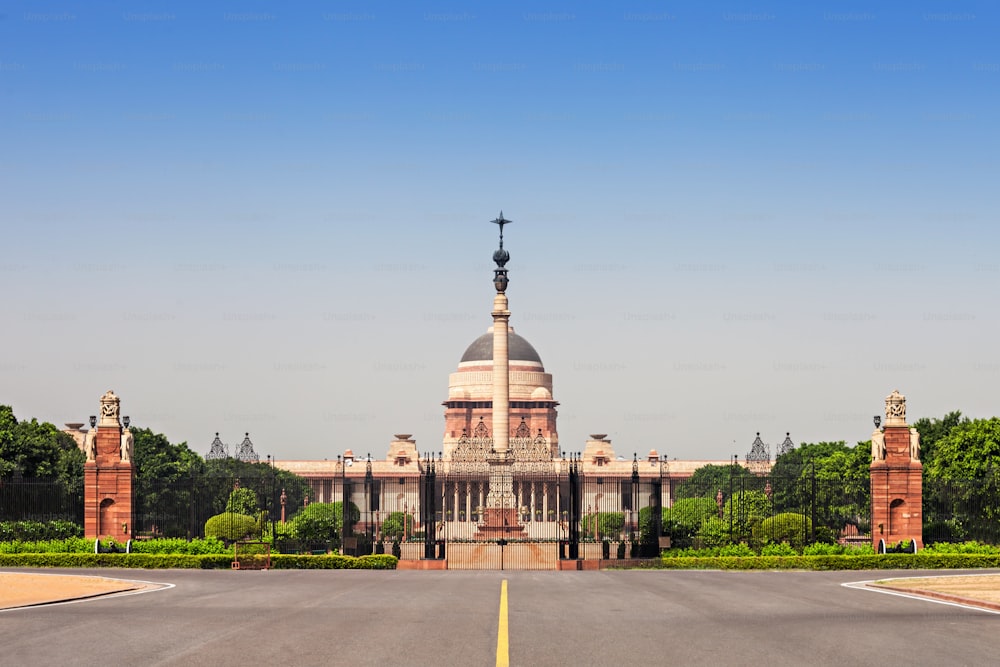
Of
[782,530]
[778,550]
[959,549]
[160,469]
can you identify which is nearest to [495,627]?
[778,550]

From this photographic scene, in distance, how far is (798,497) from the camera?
8594 centimetres

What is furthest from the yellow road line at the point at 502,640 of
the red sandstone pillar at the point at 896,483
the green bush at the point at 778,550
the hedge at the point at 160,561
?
the red sandstone pillar at the point at 896,483

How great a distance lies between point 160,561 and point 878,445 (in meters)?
26.8

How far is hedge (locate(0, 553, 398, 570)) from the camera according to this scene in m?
42.4

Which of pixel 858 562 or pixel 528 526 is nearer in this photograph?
pixel 858 562

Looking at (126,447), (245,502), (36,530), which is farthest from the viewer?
(245,502)

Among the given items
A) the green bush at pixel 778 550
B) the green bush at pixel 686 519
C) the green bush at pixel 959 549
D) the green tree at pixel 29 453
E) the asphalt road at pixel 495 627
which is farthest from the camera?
the green tree at pixel 29 453

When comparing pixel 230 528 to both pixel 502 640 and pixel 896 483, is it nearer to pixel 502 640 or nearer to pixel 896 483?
pixel 896 483

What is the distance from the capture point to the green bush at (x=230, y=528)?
54.3 m

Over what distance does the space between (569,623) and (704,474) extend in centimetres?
10663

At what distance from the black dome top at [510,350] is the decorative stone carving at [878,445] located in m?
127

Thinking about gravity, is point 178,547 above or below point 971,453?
below

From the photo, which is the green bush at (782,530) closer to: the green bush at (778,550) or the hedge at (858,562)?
the green bush at (778,550)

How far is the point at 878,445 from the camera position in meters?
46.7
